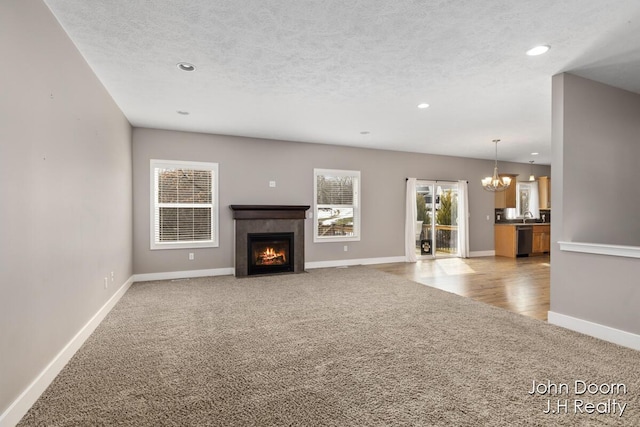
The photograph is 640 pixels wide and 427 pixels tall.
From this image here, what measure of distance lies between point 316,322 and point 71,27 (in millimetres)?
3437

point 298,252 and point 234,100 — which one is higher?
point 234,100

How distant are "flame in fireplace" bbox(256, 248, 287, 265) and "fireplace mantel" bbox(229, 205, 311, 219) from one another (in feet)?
2.32

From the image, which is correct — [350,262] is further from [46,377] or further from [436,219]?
[46,377]

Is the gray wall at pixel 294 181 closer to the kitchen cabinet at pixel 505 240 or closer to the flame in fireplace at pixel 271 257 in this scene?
the kitchen cabinet at pixel 505 240

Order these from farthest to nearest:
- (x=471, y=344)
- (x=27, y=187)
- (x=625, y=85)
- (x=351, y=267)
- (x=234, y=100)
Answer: (x=351, y=267) → (x=234, y=100) → (x=625, y=85) → (x=471, y=344) → (x=27, y=187)

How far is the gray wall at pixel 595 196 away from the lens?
3.07m

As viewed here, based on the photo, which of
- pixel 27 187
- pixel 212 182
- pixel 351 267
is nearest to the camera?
pixel 27 187

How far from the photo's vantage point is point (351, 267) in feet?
22.7

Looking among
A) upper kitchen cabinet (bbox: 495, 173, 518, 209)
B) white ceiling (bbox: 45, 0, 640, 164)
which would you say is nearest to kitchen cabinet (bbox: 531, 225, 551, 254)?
upper kitchen cabinet (bbox: 495, 173, 518, 209)

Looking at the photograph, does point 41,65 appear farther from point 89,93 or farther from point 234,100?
point 234,100

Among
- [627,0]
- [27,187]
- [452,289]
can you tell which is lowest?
[452,289]

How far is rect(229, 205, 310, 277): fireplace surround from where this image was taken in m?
6.00

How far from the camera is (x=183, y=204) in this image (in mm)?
5926

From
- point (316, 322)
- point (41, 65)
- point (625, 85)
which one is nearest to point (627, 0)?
point (625, 85)
